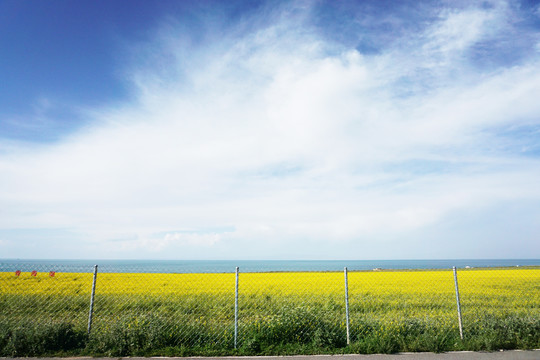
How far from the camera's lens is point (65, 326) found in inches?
242

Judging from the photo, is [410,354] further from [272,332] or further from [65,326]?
[65,326]

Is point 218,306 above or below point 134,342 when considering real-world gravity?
below

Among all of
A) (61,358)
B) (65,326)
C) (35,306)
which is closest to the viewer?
(61,358)

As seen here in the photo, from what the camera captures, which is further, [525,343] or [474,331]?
[474,331]

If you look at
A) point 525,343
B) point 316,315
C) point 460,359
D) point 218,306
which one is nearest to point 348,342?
point 316,315

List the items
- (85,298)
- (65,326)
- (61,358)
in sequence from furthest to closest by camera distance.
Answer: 1. (85,298)
2. (65,326)
3. (61,358)

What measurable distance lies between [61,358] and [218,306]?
7.01m

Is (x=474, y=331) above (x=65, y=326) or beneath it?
beneath

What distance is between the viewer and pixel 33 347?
5.64 m

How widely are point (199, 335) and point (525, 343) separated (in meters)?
6.63

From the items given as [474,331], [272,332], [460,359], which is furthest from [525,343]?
[272,332]

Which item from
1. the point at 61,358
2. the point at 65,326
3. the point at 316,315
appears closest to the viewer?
the point at 61,358

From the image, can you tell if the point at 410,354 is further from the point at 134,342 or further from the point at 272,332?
the point at 134,342

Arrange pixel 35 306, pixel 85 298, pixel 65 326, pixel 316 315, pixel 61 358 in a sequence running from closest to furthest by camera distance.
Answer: pixel 61 358 < pixel 65 326 < pixel 316 315 < pixel 35 306 < pixel 85 298
